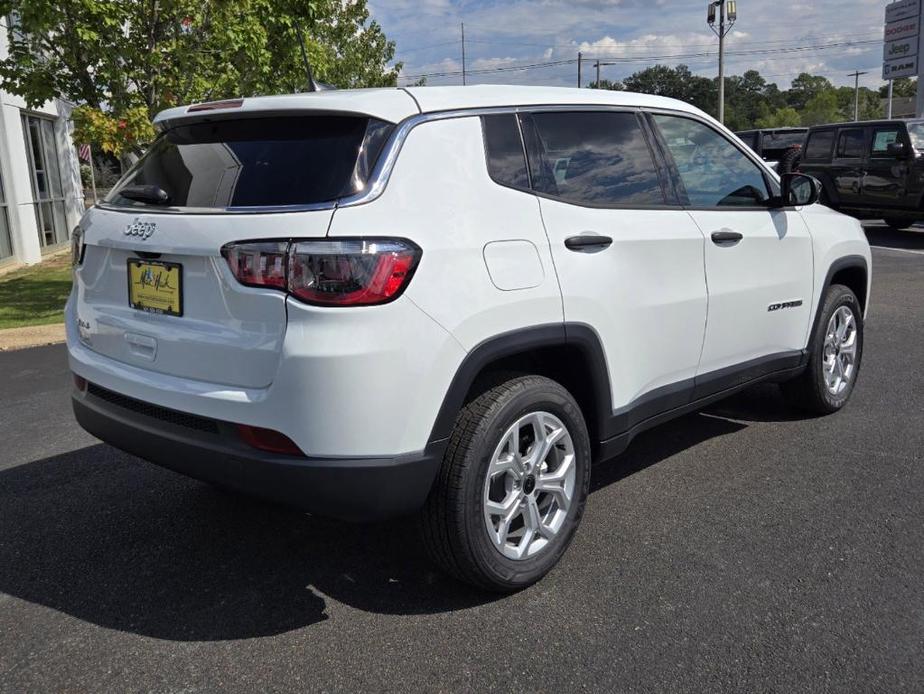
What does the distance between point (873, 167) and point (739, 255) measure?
12.8 metres

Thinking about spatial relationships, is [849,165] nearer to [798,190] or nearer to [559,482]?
[798,190]

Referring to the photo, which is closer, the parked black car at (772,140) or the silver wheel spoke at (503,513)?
the silver wheel spoke at (503,513)

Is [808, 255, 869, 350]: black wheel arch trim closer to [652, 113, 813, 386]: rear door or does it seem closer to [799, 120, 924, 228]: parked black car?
[652, 113, 813, 386]: rear door

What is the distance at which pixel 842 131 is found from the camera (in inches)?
633

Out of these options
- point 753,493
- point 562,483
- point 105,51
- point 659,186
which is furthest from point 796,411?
point 105,51

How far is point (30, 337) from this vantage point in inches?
327

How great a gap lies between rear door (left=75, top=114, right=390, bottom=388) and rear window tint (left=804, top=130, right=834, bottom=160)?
51.2ft

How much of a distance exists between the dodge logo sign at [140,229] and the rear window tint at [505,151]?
3.99 ft

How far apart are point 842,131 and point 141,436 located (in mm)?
16139

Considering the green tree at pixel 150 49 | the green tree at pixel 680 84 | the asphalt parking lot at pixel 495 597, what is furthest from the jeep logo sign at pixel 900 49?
the green tree at pixel 680 84

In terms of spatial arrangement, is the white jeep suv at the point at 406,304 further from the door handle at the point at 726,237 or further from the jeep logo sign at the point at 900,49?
the jeep logo sign at the point at 900,49

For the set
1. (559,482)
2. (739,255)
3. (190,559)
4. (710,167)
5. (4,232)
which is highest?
(710,167)

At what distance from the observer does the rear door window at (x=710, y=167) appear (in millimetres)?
3984

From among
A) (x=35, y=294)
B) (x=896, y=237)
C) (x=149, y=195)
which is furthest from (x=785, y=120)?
(x=149, y=195)
